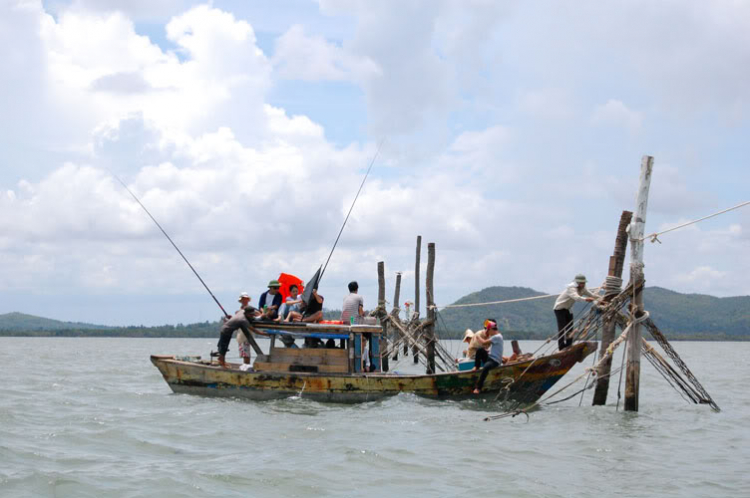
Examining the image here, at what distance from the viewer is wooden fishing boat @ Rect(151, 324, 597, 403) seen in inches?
709

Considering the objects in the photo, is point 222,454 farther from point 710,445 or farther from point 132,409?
point 710,445

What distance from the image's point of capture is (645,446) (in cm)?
1428

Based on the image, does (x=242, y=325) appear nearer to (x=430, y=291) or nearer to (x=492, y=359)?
(x=492, y=359)

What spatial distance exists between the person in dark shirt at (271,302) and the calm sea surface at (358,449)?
2108mm

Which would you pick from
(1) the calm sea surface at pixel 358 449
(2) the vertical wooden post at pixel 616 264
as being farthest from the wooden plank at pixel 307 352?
(2) the vertical wooden post at pixel 616 264

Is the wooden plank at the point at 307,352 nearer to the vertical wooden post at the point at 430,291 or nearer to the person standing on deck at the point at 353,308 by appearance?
the person standing on deck at the point at 353,308

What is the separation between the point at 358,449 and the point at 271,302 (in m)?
6.59

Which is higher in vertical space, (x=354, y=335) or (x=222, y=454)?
(x=354, y=335)

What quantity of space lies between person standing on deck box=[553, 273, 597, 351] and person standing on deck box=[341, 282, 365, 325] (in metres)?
4.73

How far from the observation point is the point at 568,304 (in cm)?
1761

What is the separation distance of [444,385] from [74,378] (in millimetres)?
17901

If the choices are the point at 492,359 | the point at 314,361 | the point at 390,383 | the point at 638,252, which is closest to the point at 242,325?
the point at 314,361

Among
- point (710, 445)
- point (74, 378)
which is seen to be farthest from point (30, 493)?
point (74, 378)

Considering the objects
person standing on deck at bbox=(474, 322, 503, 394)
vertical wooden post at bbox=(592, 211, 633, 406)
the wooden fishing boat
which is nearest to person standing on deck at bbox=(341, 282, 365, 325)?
the wooden fishing boat
